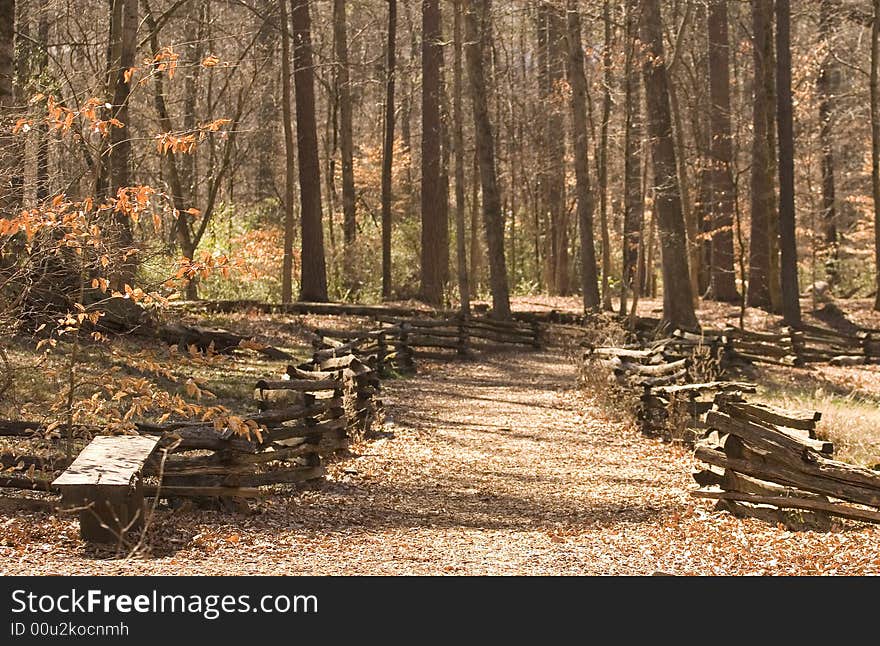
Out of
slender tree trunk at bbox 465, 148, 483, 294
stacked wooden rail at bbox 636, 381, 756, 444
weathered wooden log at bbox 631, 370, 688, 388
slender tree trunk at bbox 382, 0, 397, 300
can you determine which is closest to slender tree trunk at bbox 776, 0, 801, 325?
slender tree trunk at bbox 382, 0, 397, 300

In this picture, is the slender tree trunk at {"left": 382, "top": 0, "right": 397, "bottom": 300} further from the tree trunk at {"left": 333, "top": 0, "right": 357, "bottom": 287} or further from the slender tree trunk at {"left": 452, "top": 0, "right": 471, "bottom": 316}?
the slender tree trunk at {"left": 452, "top": 0, "right": 471, "bottom": 316}

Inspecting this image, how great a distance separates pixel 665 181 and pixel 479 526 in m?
12.7

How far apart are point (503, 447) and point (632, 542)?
4.18m

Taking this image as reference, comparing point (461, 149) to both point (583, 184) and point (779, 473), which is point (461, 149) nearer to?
point (583, 184)

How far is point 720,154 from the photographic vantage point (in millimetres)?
28484

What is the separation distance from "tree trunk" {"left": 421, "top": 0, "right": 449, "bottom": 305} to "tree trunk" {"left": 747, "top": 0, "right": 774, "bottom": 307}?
811cm

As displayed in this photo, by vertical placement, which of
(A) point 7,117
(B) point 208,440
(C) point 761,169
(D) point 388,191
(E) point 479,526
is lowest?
(E) point 479,526

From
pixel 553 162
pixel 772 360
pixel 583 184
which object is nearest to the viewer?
pixel 772 360

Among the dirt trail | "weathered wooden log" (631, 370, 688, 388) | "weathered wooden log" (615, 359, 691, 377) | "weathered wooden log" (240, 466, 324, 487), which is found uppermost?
"weathered wooden log" (615, 359, 691, 377)

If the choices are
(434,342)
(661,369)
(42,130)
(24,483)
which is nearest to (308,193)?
(434,342)

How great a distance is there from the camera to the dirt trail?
650 centimetres

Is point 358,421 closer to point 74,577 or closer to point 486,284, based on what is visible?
point 74,577

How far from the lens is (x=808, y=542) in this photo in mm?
7273

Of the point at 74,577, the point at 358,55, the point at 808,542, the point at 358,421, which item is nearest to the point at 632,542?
the point at 808,542
